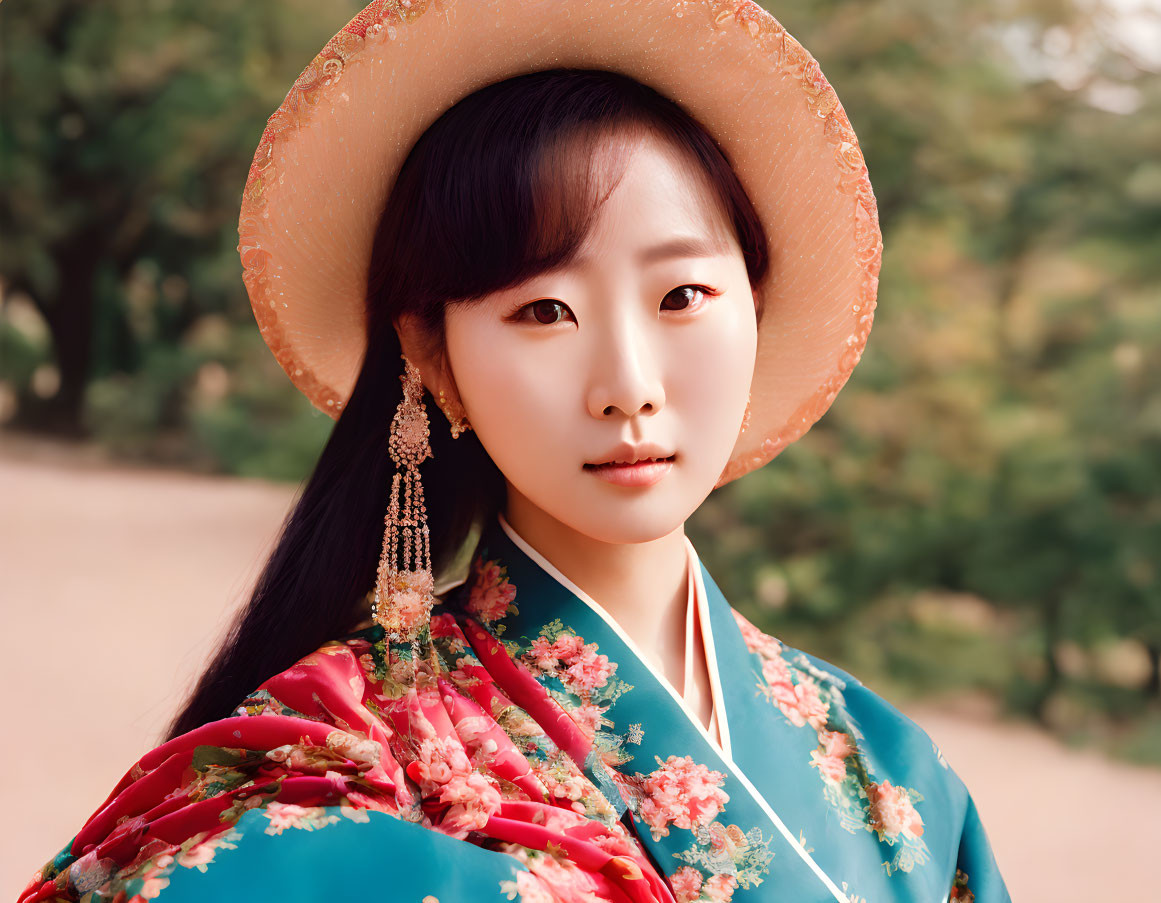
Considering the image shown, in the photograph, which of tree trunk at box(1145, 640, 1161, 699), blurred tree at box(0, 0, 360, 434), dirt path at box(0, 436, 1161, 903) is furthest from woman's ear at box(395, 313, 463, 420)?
blurred tree at box(0, 0, 360, 434)

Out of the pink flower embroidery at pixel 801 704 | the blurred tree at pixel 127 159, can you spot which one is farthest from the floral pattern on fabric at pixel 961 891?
the blurred tree at pixel 127 159

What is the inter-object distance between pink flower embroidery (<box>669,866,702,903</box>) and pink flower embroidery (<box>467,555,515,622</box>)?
346 mm

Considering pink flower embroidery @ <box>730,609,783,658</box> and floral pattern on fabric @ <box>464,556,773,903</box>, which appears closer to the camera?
floral pattern on fabric @ <box>464,556,773,903</box>

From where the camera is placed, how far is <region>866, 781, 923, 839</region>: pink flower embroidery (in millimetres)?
1328

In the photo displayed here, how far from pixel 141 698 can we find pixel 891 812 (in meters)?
4.29

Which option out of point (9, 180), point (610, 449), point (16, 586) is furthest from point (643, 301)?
point (9, 180)

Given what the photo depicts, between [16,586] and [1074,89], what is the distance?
5.89m

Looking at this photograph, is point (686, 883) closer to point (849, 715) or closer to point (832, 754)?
point (832, 754)

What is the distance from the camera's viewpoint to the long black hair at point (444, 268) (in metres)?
1.17

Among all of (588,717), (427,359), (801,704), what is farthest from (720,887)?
(427,359)

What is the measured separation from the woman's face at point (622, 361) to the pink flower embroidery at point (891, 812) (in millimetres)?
444

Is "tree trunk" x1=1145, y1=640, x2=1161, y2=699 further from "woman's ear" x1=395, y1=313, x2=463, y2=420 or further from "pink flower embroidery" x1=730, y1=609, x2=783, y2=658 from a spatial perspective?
"woman's ear" x1=395, y1=313, x2=463, y2=420

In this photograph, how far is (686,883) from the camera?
116 centimetres

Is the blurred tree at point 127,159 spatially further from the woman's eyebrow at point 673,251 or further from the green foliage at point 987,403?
the woman's eyebrow at point 673,251
